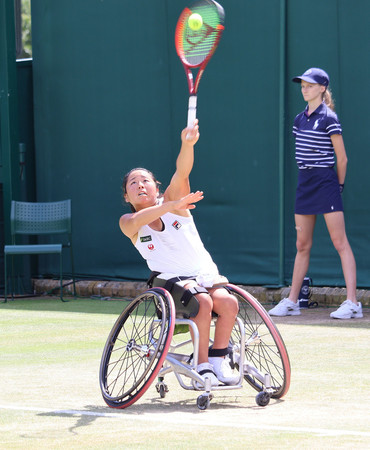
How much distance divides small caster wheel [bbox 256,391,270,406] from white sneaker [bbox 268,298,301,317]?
126 inches

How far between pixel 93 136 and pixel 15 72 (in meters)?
1.02

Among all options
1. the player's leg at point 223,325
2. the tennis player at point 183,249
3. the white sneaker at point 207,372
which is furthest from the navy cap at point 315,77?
the white sneaker at point 207,372

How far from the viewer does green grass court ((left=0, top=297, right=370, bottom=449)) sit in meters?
3.46

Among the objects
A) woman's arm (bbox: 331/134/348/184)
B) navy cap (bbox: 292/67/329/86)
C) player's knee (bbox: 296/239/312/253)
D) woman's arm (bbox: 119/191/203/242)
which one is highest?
navy cap (bbox: 292/67/329/86)

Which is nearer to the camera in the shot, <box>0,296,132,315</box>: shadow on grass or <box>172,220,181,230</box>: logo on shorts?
<box>172,220,181,230</box>: logo on shorts

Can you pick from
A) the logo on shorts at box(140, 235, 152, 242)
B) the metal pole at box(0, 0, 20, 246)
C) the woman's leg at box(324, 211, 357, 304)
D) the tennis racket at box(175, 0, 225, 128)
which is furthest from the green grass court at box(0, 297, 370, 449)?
the metal pole at box(0, 0, 20, 246)

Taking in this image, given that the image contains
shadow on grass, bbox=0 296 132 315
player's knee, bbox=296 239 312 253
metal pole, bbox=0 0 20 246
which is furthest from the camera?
metal pole, bbox=0 0 20 246

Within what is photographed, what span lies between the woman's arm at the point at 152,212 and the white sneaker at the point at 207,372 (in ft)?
2.18

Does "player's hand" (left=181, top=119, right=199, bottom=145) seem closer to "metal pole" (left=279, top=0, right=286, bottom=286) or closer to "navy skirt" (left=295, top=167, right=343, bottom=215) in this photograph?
"navy skirt" (left=295, top=167, right=343, bottom=215)

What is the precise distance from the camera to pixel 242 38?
→ 335 inches

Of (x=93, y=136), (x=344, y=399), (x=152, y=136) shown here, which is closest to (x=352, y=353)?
(x=344, y=399)

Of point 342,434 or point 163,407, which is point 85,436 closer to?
point 163,407

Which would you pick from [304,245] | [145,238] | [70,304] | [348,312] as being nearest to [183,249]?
[145,238]

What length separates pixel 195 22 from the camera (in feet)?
15.5
